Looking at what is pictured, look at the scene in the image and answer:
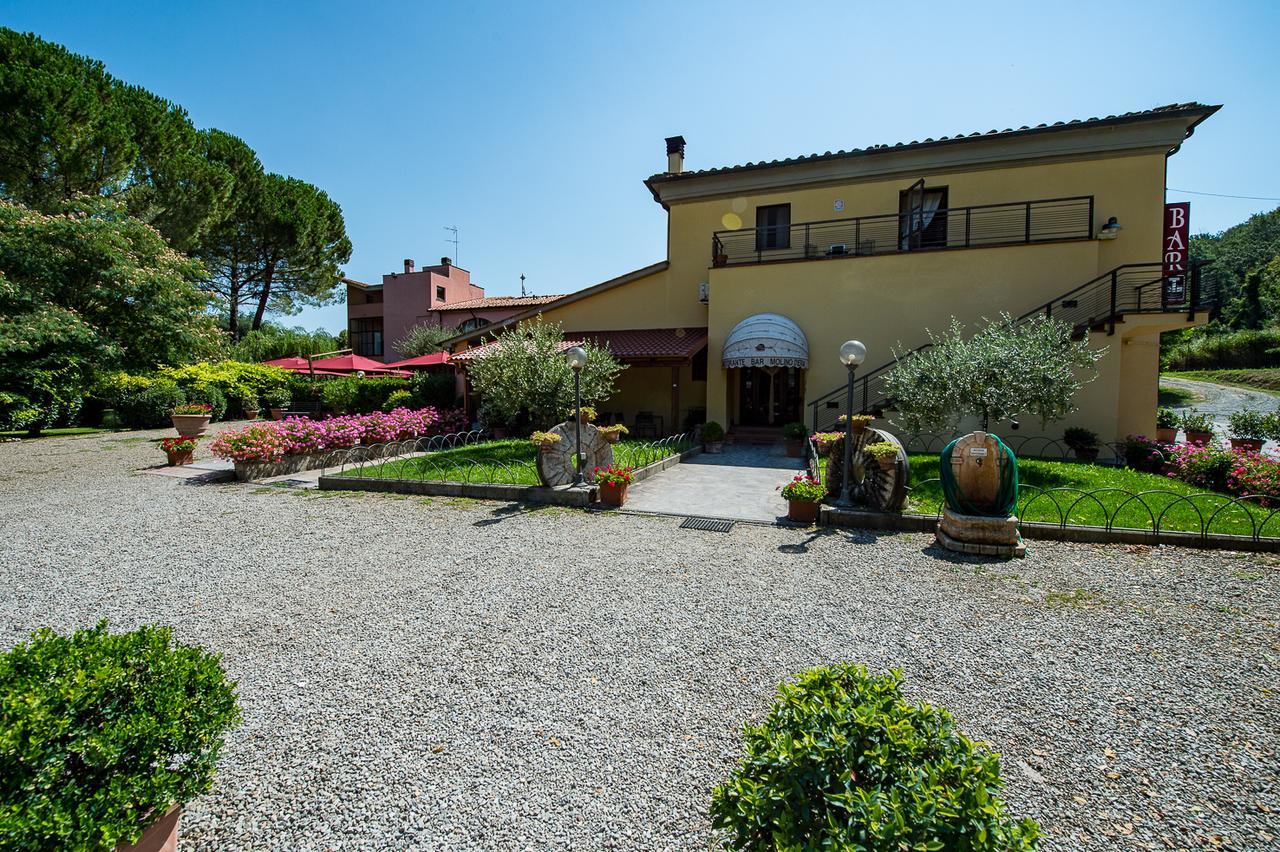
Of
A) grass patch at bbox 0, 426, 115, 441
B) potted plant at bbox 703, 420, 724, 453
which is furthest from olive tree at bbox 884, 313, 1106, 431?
grass patch at bbox 0, 426, 115, 441

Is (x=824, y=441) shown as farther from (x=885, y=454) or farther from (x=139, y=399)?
(x=139, y=399)

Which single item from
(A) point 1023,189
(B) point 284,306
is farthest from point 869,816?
(B) point 284,306

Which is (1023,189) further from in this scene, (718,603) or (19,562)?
(19,562)

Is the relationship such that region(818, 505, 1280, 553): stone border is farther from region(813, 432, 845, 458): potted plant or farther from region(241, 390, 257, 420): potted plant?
region(241, 390, 257, 420): potted plant

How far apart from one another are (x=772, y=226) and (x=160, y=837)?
66.3 feet

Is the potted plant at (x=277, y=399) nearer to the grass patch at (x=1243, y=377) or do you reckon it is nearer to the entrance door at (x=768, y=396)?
the entrance door at (x=768, y=396)

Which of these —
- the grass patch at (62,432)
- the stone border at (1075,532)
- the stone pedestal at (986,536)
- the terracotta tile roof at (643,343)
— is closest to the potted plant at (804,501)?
the stone border at (1075,532)

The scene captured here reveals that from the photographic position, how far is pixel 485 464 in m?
12.5

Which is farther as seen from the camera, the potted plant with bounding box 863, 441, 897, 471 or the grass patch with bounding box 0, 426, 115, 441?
the grass patch with bounding box 0, 426, 115, 441

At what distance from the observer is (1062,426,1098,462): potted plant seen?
14.0 metres

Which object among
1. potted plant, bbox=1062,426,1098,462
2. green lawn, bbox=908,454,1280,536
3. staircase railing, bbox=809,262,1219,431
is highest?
staircase railing, bbox=809,262,1219,431

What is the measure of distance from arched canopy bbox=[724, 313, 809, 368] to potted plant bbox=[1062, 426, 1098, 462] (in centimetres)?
725

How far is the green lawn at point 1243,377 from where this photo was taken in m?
33.4

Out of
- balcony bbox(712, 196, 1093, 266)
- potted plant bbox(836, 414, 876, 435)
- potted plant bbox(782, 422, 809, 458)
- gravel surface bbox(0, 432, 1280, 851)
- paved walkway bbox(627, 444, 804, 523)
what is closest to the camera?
gravel surface bbox(0, 432, 1280, 851)
